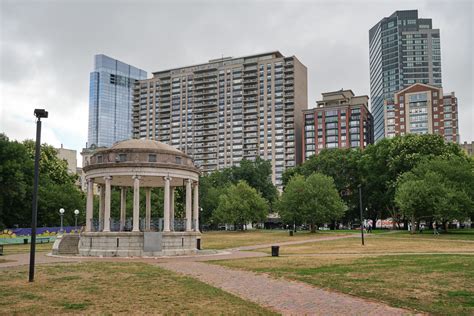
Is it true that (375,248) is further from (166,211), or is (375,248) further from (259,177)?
(259,177)

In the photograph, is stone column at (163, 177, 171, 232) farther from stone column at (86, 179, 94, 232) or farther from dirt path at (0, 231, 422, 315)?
dirt path at (0, 231, 422, 315)

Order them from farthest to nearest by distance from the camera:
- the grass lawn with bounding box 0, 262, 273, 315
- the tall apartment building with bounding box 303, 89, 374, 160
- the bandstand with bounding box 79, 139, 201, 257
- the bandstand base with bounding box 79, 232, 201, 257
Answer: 1. the tall apartment building with bounding box 303, 89, 374, 160
2. the bandstand with bounding box 79, 139, 201, 257
3. the bandstand base with bounding box 79, 232, 201, 257
4. the grass lawn with bounding box 0, 262, 273, 315

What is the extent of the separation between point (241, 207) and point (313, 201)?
56.6 ft

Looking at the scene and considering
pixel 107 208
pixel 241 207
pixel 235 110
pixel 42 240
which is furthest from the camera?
pixel 235 110

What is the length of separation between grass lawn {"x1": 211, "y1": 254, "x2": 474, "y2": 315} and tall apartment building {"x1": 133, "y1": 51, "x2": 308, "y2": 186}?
460 feet

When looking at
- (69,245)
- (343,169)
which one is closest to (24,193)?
(69,245)

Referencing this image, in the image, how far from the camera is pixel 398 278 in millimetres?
20016

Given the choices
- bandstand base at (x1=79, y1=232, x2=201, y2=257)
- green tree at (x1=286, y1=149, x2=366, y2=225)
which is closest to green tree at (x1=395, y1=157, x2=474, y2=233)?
green tree at (x1=286, y1=149, x2=366, y2=225)

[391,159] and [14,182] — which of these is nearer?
[14,182]

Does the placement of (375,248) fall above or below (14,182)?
below

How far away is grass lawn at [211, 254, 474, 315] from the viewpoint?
1494 cm

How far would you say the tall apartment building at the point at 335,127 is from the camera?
543ft

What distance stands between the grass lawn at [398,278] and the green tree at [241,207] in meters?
59.6

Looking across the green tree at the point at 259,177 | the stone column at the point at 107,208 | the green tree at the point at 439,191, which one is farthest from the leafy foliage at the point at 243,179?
the stone column at the point at 107,208
